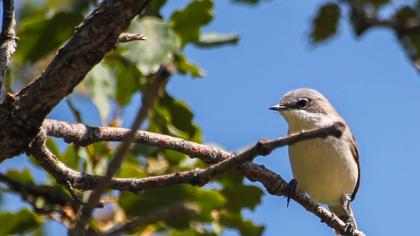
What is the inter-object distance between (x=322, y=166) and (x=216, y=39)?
174cm

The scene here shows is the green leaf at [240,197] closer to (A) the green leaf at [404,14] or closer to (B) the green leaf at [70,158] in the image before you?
(B) the green leaf at [70,158]

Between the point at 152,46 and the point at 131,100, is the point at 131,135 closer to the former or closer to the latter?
the point at 152,46

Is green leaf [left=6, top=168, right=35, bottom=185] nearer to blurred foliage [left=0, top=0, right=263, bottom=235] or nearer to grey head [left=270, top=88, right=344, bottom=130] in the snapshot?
blurred foliage [left=0, top=0, right=263, bottom=235]

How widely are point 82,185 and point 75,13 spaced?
1297 millimetres

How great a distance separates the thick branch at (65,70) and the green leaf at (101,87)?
126 cm

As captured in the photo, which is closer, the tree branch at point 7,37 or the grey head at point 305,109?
the tree branch at point 7,37

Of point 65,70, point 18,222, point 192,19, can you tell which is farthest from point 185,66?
point 65,70

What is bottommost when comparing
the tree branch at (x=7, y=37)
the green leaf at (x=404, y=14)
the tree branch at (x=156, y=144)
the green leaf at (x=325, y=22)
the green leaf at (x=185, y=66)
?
the green leaf at (x=404, y=14)

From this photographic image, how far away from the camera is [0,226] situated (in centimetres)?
320

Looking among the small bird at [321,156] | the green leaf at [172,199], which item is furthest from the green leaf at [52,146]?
the small bird at [321,156]

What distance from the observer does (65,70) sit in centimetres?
227

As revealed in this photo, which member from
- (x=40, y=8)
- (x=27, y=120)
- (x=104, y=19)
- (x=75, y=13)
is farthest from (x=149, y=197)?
(x=40, y=8)

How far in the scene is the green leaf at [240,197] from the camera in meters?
3.59

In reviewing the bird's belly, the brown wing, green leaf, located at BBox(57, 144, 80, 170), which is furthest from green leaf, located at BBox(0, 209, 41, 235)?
the brown wing
